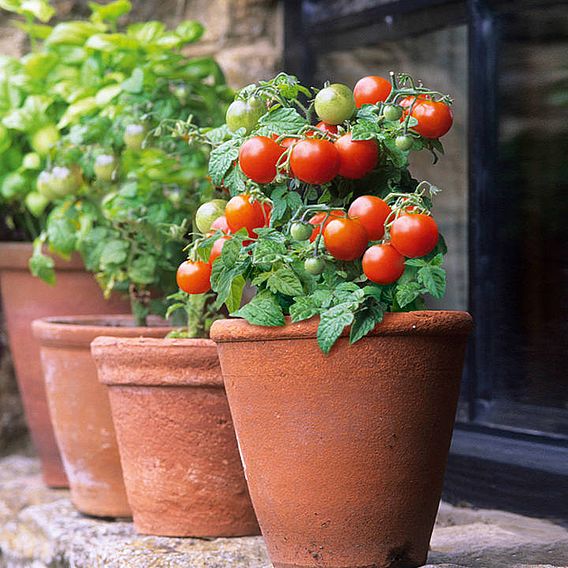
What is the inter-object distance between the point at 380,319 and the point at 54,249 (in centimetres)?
120

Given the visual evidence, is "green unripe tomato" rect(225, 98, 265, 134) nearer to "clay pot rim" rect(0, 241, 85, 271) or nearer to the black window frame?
the black window frame

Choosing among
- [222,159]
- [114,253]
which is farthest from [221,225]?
[114,253]

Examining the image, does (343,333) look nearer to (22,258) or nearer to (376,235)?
(376,235)

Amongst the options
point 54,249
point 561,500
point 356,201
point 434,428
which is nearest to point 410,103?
point 356,201

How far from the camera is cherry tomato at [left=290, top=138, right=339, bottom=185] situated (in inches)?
57.3

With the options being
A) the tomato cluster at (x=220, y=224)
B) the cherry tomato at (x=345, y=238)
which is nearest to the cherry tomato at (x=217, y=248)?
the tomato cluster at (x=220, y=224)

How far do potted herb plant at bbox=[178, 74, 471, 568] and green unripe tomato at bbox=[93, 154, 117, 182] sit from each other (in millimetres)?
765

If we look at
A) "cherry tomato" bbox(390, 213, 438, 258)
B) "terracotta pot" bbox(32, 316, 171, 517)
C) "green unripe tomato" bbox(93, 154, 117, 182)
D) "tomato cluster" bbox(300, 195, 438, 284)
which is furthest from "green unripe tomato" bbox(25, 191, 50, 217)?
"cherry tomato" bbox(390, 213, 438, 258)

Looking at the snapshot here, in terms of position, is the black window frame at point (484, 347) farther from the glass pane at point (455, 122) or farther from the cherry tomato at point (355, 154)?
the cherry tomato at point (355, 154)

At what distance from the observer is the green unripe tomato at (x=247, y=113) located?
1.61 metres

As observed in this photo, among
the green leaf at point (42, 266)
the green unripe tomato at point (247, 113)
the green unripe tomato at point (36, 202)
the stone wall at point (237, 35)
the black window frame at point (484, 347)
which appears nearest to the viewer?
the green unripe tomato at point (247, 113)

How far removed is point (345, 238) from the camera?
144cm

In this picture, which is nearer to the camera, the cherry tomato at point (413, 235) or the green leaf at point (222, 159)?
the cherry tomato at point (413, 235)

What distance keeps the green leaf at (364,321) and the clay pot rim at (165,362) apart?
0.50 metres
